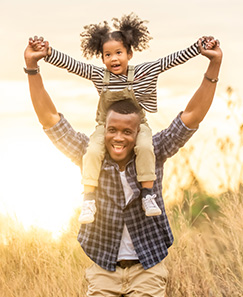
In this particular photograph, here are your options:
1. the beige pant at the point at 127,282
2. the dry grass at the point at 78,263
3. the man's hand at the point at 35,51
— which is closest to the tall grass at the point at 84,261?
the dry grass at the point at 78,263

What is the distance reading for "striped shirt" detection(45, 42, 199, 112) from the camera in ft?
12.9

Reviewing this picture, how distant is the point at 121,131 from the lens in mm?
3809

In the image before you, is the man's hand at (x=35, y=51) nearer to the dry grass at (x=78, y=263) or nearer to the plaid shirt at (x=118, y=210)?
the plaid shirt at (x=118, y=210)

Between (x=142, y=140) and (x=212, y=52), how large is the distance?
0.72 meters

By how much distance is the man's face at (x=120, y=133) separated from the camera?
3.79 metres

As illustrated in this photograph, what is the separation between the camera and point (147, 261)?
387 cm

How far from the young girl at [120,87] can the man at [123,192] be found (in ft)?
0.24

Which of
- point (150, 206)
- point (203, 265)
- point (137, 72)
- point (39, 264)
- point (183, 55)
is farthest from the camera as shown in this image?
point (39, 264)

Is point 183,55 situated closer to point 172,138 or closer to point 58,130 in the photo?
point 172,138

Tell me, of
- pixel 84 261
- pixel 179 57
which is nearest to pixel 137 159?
pixel 179 57

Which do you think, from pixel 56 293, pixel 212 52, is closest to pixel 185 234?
pixel 56 293

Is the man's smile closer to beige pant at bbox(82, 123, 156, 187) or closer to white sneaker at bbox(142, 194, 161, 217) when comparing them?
beige pant at bbox(82, 123, 156, 187)

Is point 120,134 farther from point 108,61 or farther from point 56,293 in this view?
point 56,293

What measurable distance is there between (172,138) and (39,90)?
0.93 meters
